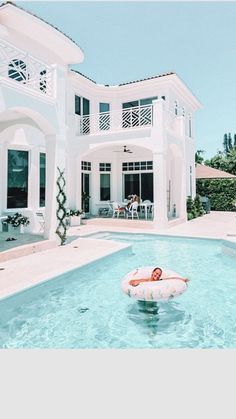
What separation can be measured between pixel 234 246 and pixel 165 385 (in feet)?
27.7

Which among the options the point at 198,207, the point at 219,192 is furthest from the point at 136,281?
the point at 219,192

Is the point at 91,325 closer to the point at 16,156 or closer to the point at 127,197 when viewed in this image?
the point at 16,156

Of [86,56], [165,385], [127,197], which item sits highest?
[86,56]

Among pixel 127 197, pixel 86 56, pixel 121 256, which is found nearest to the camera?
pixel 121 256

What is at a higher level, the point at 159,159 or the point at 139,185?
the point at 159,159

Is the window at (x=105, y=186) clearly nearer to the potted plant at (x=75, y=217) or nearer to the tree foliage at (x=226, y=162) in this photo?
the potted plant at (x=75, y=217)

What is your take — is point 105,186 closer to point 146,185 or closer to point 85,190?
point 85,190

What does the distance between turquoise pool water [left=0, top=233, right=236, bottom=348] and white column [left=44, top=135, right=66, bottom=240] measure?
3.10 m

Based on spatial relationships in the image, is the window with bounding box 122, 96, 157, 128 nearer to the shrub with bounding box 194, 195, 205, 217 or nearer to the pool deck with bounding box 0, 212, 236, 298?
the pool deck with bounding box 0, 212, 236, 298

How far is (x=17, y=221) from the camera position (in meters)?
12.2

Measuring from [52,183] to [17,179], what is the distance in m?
3.16

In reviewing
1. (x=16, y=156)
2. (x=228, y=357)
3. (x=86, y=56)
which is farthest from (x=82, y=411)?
(x=86, y=56)

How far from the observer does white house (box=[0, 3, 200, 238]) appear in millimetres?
11086

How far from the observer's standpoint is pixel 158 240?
1387 cm
